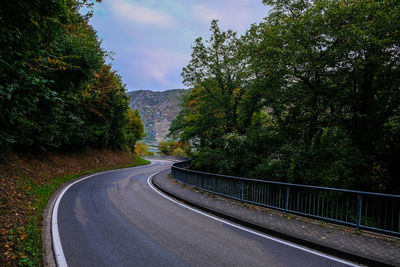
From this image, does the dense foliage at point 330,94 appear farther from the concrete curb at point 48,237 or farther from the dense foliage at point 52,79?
the dense foliage at point 52,79

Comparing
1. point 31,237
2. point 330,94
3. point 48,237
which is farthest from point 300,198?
point 31,237

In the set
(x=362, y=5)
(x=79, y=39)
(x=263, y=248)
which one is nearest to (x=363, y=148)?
(x=362, y=5)

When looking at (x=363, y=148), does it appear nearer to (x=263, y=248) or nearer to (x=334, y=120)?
(x=334, y=120)

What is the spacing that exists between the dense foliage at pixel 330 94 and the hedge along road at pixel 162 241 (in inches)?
208

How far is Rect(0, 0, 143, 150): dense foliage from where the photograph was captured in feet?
11.7

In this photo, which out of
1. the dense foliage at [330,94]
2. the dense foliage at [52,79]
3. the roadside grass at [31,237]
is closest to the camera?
the dense foliage at [52,79]

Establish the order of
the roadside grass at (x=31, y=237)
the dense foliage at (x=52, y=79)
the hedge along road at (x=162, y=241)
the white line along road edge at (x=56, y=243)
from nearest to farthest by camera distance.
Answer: the dense foliage at (x=52, y=79)
the roadside grass at (x=31, y=237)
the white line along road edge at (x=56, y=243)
the hedge along road at (x=162, y=241)

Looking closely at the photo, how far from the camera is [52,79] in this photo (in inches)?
438

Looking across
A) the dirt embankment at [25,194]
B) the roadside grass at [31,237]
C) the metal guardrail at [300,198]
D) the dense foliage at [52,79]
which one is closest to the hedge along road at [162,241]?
the roadside grass at [31,237]

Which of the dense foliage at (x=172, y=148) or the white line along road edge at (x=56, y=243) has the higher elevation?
the white line along road edge at (x=56, y=243)

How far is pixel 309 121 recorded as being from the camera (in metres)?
11.4

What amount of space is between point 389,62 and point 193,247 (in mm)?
10861

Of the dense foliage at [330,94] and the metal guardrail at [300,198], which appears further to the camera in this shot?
the dense foliage at [330,94]

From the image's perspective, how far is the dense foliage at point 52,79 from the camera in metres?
3.58
